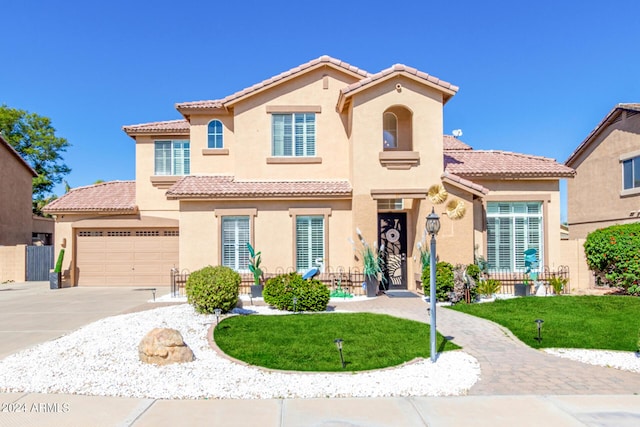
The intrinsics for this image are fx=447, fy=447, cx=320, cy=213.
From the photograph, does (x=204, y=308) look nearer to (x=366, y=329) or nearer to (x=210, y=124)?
(x=366, y=329)

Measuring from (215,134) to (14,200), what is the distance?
16769 millimetres

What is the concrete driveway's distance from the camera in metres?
10.0

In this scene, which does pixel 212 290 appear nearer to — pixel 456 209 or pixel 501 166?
pixel 456 209

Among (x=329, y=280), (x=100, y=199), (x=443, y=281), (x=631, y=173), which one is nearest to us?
(x=443, y=281)

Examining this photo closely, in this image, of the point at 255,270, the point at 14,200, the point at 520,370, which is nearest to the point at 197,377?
the point at 520,370

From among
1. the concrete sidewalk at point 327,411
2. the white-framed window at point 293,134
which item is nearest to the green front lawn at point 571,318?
the concrete sidewalk at point 327,411

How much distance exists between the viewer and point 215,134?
17812mm

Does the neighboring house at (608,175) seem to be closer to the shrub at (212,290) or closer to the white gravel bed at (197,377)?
the white gravel bed at (197,377)

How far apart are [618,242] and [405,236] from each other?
6952mm

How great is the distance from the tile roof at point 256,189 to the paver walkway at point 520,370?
22.0 feet

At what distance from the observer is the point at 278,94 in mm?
16922

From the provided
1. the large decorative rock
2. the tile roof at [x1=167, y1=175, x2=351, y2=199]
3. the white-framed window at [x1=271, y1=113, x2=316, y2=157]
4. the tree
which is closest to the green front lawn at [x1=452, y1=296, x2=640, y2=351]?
the tile roof at [x1=167, y1=175, x2=351, y2=199]

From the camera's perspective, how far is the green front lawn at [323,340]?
764 centimetres

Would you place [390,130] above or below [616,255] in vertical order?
above
